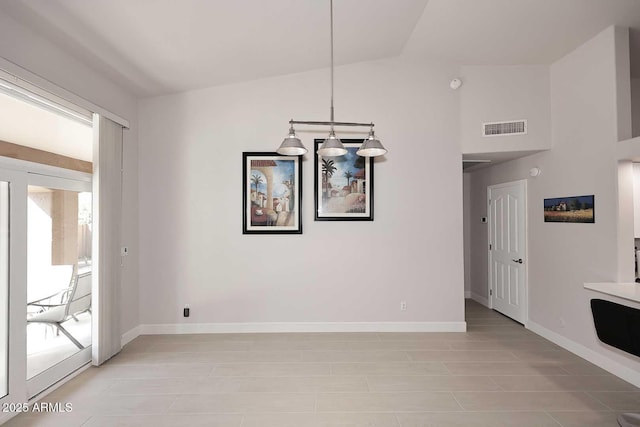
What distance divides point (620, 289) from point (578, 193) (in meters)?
1.20

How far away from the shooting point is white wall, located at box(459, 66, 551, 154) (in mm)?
4184

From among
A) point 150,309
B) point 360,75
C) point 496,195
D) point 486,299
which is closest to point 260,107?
point 360,75

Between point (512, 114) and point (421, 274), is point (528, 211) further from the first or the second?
point (421, 274)

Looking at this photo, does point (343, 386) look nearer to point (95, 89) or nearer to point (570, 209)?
point (570, 209)

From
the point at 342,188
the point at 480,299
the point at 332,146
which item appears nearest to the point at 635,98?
the point at 480,299

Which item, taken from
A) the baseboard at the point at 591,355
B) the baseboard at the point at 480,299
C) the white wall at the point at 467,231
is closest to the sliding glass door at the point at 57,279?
the baseboard at the point at 591,355

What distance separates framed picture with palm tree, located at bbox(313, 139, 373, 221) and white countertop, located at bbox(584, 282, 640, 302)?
95.2 inches

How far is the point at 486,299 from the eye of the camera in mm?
5711

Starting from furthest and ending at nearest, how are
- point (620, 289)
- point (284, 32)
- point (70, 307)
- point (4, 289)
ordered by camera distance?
point (284, 32) → point (70, 307) → point (620, 289) → point (4, 289)

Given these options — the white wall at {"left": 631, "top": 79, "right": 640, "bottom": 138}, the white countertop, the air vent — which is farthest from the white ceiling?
the white countertop

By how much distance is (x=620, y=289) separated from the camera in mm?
2924

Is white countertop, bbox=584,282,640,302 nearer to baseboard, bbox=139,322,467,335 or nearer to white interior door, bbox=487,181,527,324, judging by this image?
white interior door, bbox=487,181,527,324

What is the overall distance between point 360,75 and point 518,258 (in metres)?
3.46

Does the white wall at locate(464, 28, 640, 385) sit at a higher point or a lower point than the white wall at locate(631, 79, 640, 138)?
lower
